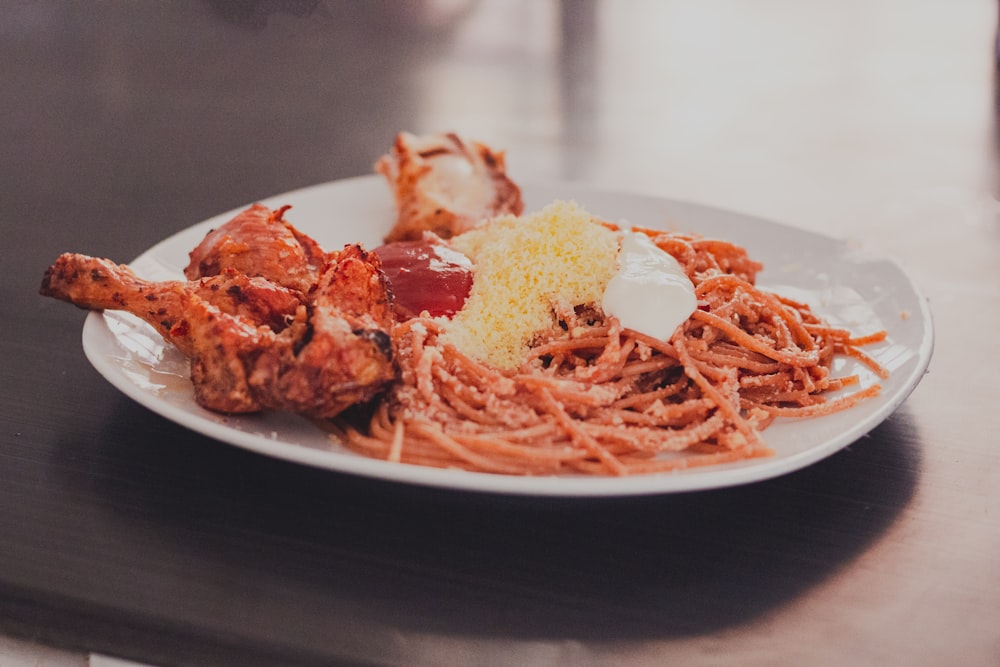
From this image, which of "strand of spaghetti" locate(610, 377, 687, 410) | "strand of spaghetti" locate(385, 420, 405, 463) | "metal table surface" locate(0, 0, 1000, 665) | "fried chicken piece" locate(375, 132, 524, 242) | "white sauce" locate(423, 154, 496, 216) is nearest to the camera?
"metal table surface" locate(0, 0, 1000, 665)

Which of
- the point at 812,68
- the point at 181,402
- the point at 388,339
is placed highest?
the point at 388,339

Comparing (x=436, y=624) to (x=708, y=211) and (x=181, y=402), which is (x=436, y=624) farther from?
(x=708, y=211)

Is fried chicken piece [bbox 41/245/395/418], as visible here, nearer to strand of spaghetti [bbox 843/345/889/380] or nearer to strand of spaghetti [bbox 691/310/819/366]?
strand of spaghetti [bbox 691/310/819/366]

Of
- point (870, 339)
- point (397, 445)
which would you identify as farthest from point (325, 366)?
point (870, 339)

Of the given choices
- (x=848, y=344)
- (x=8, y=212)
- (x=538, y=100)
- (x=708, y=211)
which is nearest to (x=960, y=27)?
(x=538, y=100)

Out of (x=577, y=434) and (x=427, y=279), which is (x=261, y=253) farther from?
(x=577, y=434)

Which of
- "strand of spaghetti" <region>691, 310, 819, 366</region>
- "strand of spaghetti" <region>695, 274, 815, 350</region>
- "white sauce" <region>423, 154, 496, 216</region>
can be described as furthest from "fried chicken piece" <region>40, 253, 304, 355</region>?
"white sauce" <region>423, 154, 496, 216</region>
